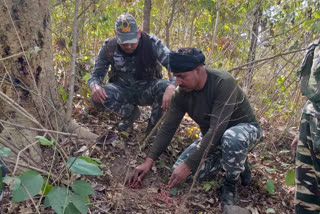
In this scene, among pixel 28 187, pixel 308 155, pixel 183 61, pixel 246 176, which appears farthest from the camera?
pixel 246 176

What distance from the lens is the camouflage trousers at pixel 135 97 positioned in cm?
360

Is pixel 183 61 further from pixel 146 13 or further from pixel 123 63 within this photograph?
pixel 146 13

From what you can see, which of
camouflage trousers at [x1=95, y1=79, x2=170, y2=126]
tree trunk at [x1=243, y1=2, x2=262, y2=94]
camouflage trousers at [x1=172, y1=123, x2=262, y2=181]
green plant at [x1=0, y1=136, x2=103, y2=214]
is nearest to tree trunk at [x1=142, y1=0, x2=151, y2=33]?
camouflage trousers at [x1=95, y1=79, x2=170, y2=126]

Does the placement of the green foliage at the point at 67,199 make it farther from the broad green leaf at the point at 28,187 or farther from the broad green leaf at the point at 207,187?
the broad green leaf at the point at 207,187

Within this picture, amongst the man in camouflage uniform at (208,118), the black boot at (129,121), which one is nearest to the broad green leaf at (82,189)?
the man in camouflage uniform at (208,118)

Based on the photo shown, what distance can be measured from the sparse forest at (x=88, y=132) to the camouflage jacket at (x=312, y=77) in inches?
9.5

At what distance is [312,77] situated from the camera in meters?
1.98

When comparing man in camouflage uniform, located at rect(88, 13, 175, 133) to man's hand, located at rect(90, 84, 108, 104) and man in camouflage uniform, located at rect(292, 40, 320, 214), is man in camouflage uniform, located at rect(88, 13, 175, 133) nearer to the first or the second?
man's hand, located at rect(90, 84, 108, 104)

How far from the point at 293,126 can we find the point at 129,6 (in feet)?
11.2

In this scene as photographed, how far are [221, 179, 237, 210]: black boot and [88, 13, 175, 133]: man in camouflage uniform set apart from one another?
3.74ft

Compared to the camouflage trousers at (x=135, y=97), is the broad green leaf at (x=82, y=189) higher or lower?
higher

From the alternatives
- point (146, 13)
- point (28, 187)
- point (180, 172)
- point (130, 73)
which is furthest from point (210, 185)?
point (146, 13)

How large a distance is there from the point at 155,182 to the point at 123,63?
154 cm

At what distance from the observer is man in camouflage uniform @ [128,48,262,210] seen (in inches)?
102
